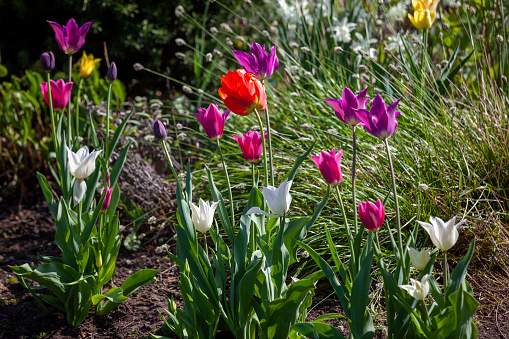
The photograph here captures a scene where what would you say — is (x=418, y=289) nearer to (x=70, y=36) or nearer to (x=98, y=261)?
(x=98, y=261)

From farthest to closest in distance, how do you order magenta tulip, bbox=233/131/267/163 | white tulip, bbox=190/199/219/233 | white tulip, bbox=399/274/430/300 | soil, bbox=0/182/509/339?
soil, bbox=0/182/509/339, magenta tulip, bbox=233/131/267/163, white tulip, bbox=190/199/219/233, white tulip, bbox=399/274/430/300

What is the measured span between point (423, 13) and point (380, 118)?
1.64m

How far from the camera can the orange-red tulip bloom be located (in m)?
1.33

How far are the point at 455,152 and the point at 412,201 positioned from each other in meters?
0.35

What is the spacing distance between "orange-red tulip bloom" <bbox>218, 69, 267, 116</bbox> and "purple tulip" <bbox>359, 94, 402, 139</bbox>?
30 centimetres

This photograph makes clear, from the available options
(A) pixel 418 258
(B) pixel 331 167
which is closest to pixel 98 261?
(B) pixel 331 167

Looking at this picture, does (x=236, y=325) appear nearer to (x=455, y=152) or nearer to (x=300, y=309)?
(x=300, y=309)

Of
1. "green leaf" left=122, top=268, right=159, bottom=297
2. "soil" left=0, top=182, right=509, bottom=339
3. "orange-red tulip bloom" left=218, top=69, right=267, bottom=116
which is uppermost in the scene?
"orange-red tulip bloom" left=218, top=69, right=267, bottom=116

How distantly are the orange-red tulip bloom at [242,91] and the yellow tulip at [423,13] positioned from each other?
1.58 metres

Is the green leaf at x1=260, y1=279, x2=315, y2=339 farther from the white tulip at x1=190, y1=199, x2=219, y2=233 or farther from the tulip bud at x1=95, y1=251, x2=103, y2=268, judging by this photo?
the tulip bud at x1=95, y1=251, x2=103, y2=268

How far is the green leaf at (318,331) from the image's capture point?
1.37 metres

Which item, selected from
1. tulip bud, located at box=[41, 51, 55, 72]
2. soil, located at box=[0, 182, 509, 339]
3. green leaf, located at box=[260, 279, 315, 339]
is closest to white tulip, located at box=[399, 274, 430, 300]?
green leaf, located at box=[260, 279, 315, 339]

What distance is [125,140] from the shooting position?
2984 mm

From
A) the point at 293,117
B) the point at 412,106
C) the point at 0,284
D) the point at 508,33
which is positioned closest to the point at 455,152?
the point at 412,106
